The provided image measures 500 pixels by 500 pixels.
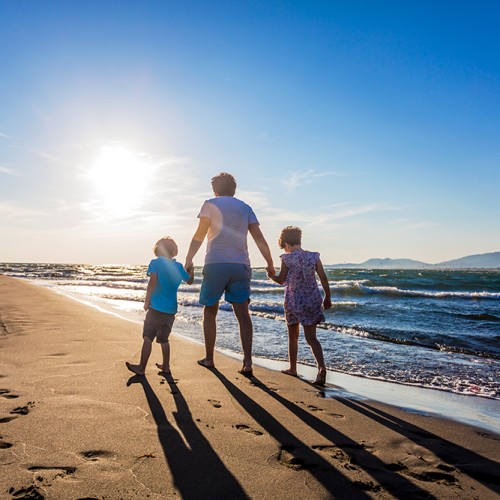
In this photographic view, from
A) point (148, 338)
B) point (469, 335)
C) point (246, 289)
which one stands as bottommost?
point (469, 335)

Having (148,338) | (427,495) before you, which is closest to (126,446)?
(427,495)

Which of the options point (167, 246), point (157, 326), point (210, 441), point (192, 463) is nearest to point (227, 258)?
point (167, 246)

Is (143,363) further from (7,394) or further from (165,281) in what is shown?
(7,394)

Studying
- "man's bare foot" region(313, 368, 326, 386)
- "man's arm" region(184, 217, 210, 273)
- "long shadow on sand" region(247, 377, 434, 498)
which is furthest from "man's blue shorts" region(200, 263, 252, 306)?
"long shadow on sand" region(247, 377, 434, 498)

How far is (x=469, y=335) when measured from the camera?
350 inches

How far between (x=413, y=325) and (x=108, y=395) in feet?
29.3

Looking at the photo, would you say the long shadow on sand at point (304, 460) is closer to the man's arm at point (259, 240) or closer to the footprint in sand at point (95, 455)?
the footprint in sand at point (95, 455)

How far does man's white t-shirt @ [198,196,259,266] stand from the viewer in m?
4.61

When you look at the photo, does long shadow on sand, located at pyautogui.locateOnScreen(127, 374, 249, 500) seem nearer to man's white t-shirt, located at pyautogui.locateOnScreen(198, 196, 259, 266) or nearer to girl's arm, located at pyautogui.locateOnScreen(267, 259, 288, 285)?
man's white t-shirt, located at pyautogui.locateOnScreen(198, 196, 259, 266)

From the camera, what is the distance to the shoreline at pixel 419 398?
11.9 feet

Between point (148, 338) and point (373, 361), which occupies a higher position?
point (148, 338)

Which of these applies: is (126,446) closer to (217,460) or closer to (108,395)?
(217,460)

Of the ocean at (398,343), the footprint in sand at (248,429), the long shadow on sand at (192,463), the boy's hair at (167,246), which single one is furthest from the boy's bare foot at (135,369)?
the ocean at (398,343)

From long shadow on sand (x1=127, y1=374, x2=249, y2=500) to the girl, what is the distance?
212 centimetres
